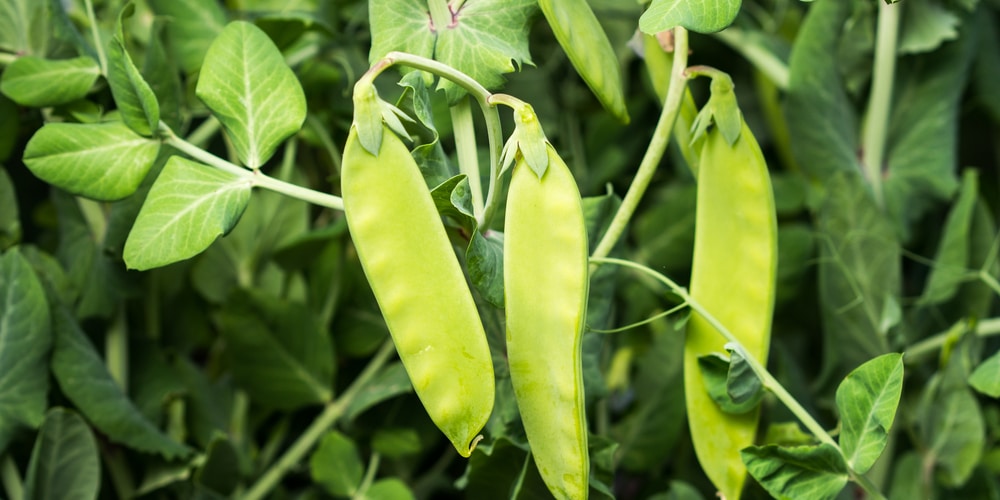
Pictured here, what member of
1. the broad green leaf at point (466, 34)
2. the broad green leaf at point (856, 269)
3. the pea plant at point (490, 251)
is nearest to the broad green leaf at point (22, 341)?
the pea plant at point (490, 251)

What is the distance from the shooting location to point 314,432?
0.59 meters

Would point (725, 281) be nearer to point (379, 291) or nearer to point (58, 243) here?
point (379, 291)

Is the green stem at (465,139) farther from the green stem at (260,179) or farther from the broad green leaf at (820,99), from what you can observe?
the broad green leaf at (820,99)

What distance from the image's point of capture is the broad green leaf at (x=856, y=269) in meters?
0.58

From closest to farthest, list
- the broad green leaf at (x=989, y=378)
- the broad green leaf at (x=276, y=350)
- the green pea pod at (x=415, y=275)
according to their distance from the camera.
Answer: the green pea pod at (x=415, y=275)
the broad green leaf at (x=989, y=378)
the broad green leaf at (x=276, y=350)

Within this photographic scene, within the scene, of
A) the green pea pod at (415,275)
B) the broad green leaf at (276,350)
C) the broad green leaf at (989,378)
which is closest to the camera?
the green pea pod at (415,275)

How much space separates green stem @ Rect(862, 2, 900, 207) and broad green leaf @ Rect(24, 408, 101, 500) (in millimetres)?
526

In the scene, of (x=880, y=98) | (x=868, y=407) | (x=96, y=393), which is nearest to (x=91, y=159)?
(x=96, y=393)

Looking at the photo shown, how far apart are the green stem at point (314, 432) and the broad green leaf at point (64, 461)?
10 cm

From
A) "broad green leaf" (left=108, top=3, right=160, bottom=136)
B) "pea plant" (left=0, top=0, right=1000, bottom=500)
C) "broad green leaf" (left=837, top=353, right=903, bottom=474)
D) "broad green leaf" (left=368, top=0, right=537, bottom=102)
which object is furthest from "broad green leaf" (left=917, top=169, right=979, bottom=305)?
"broad green leaf" (left=108, top=3, right=160, bottom=136)

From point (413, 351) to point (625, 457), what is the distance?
30 centimetres

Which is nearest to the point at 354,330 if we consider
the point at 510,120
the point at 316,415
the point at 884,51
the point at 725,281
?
the point at 316,415

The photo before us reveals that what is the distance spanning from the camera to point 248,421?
62cm

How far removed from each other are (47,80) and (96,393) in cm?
18
